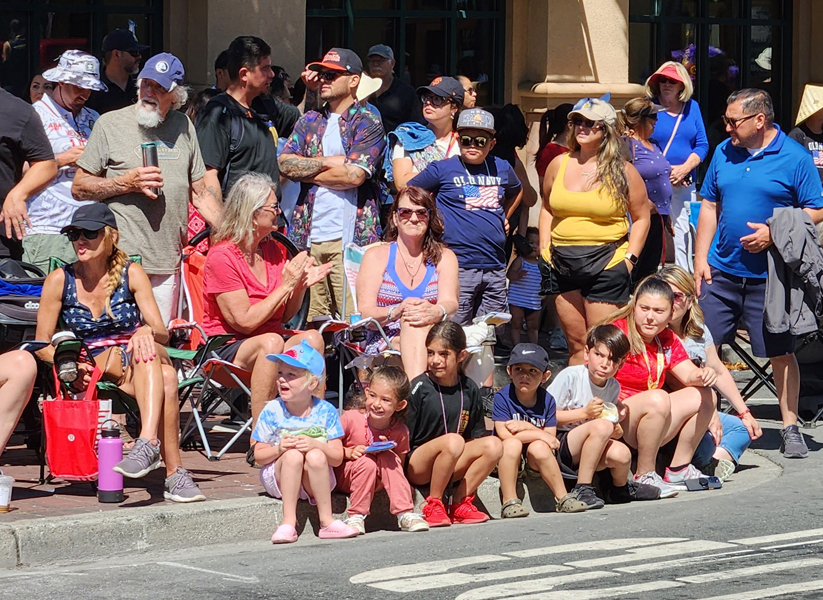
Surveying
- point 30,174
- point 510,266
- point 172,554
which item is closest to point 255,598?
point 172,554

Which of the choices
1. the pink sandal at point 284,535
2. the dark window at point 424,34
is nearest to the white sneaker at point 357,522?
the pink sandal at point 284,535

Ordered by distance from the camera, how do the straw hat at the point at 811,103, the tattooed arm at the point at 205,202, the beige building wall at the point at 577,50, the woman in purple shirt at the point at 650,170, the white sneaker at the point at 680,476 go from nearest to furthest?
the white sneaker at the point at 680,476 < the tattooed arm at the point at 205,202 < the woman in purple shirt at the point at 650,170 < the straw hat at the point at 811,103 < the beige building wall at the point at 577,50

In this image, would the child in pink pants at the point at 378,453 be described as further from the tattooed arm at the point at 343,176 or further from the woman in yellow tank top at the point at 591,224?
the tattooed arm at the point at 343,176

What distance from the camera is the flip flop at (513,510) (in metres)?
7.79

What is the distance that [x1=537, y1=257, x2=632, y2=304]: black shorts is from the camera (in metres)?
9.26

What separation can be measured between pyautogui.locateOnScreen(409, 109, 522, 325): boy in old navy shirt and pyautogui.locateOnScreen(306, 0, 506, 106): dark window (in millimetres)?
3936

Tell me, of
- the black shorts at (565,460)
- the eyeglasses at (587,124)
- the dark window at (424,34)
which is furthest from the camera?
the dark window at (424,34)

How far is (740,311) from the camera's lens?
9.58 m

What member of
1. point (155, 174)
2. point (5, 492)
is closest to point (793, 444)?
point (155, 174)

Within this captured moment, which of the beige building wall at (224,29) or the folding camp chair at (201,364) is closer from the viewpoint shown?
the folding camp chair at (201,364)

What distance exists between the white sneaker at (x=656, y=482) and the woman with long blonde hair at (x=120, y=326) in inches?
95.8

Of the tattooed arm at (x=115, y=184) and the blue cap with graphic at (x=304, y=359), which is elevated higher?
the tattooed arm at (x=115, y=184)

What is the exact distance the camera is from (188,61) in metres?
12.0

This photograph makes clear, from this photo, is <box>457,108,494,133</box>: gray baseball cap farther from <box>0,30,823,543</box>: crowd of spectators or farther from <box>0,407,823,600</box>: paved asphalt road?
<box>0,407,823,600</box>: paved asphalt road
